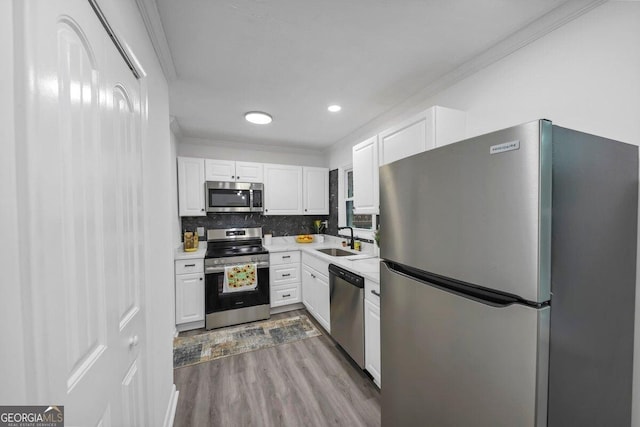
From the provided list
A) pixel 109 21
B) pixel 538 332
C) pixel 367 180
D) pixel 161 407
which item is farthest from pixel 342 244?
pixel 109 21

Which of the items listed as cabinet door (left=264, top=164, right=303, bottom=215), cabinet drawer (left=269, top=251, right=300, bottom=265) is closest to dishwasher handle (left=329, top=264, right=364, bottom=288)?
cabinet drawer (left=269, top=251, right=300, bottom=265)

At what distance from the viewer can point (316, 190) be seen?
395 centimetres

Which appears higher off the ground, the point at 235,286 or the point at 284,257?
the point at 284,257

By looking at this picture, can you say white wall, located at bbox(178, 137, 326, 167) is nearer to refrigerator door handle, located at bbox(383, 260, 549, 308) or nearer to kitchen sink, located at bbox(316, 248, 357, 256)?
kitchen sink, located at bbox(316, 248, 357, 256)

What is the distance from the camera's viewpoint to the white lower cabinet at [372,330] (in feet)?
5.89

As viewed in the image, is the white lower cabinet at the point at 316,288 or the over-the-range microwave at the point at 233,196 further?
the over-the-range microwave at the point at 233,196

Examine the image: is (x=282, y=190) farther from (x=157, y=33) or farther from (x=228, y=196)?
(x=157, y=33)

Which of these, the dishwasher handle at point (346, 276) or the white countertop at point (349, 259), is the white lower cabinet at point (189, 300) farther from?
the dishwasher handle at point (346, 276)

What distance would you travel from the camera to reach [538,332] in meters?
0.74

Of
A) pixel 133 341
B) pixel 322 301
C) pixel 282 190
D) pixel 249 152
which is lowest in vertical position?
pixel 322 301

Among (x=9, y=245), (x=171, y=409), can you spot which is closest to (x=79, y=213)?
(x=9, y=245)

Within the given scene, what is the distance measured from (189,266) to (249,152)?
1.90 m

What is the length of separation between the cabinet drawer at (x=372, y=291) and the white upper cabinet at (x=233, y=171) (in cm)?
233

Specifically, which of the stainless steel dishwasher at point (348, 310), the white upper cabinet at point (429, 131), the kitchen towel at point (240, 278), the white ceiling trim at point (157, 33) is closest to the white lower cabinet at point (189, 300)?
the kitchen towel at point (240, 278)
